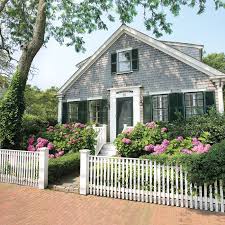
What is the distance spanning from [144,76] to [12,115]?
24.8 feet

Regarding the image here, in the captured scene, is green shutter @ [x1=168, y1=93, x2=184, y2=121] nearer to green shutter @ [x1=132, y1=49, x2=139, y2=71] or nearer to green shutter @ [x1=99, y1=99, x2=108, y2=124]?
green shutter @ [x1=132, y1=49, x2=139, y2=71]

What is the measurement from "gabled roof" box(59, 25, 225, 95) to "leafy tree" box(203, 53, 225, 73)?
67.0ft

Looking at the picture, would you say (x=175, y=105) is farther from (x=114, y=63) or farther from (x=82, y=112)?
(x=82, y=112)

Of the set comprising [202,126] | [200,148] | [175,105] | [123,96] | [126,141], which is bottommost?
[200,148]

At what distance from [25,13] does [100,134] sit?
39.8 ft

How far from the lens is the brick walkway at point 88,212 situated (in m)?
5.54

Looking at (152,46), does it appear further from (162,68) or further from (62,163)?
(62,163)

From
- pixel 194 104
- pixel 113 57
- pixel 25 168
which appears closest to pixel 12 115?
pixel 25 168

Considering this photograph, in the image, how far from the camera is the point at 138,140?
11.4 metres

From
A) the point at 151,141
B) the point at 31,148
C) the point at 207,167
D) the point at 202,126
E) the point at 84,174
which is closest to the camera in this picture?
the point at 207,167

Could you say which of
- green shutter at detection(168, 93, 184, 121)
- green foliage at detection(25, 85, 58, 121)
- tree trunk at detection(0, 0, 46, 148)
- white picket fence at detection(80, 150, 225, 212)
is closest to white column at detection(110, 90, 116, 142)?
green shutter at detection(168, 93, 184, 121)

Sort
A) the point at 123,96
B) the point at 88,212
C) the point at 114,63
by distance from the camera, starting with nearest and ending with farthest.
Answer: the point at 88,212, the point at 123,96, the point at 114,63

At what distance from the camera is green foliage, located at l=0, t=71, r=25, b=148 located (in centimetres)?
1234

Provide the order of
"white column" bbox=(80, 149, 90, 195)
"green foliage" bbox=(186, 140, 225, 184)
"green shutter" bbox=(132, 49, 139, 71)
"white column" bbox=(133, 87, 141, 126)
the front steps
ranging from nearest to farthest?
"green foliage" bbox=(186, 140, 225, 184)
"white column" bbox=(80, 149, 90, 195)
the front steps
"white column" bbox=(133, 87, 141, 126)
"green shutter" bbox=(132, 49, 139, 71)
